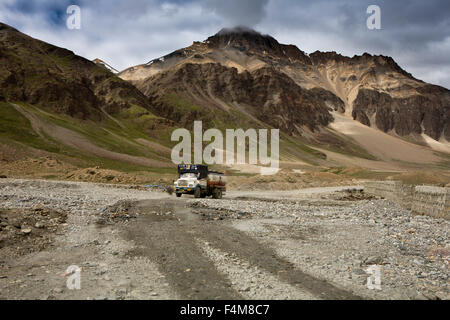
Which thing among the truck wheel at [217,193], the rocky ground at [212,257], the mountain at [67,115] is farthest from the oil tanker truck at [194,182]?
the mountain at [67,115]

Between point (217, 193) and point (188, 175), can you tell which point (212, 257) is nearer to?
point (188, 175)

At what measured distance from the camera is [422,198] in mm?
25203

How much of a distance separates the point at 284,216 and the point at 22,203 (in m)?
17.9

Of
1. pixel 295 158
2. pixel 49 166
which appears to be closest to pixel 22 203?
pixel 49 166

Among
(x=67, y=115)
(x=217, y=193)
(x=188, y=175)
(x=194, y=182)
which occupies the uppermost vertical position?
(x=67, y=115)

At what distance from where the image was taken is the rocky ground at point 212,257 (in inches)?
322

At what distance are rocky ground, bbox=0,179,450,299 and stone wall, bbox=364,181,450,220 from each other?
7.88 feet

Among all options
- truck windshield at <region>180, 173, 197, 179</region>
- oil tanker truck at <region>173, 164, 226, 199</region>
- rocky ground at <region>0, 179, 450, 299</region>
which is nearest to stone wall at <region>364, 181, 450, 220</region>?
rocky ground at <region>0, 179, 450, 299</region>

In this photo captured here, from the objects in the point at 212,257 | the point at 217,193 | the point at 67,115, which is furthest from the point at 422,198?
the point at 67,115

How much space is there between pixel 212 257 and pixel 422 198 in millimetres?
20844

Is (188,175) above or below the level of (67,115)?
below

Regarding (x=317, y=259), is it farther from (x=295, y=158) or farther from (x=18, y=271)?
(x=295, y=158)

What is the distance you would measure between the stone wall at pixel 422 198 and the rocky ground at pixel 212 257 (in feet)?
7.88

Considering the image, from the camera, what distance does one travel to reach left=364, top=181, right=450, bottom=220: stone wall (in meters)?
21.8
